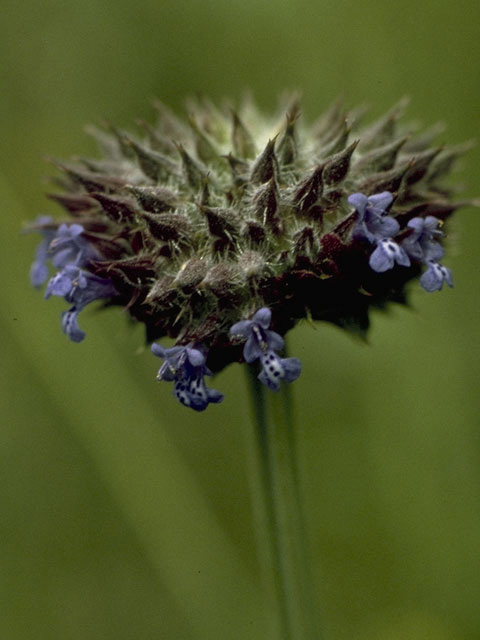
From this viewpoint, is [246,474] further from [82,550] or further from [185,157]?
[185,157]

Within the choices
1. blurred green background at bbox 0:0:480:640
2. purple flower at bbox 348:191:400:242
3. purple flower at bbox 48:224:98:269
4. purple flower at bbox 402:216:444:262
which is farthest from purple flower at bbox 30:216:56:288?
purple flower at bbox 402:216:444:262

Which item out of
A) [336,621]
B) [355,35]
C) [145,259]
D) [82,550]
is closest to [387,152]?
[145,259]

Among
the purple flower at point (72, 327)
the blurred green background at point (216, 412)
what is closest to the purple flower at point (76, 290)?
the purple flower at point (72, 327)

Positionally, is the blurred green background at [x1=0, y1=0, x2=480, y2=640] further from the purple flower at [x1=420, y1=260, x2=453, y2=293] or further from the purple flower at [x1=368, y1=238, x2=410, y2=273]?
the purple flower at [x1=368, y1=238, x2=410, y2=273]

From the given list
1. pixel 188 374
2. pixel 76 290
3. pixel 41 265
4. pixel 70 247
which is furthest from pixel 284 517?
pixel 41 265

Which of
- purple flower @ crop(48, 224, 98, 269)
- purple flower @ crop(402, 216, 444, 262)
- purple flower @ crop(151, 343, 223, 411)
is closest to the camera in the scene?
purple flower @ crop(151, 343, 223, 411)

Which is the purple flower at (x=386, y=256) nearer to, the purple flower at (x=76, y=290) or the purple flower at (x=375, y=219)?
the purple flower at (x=375, y=219)
